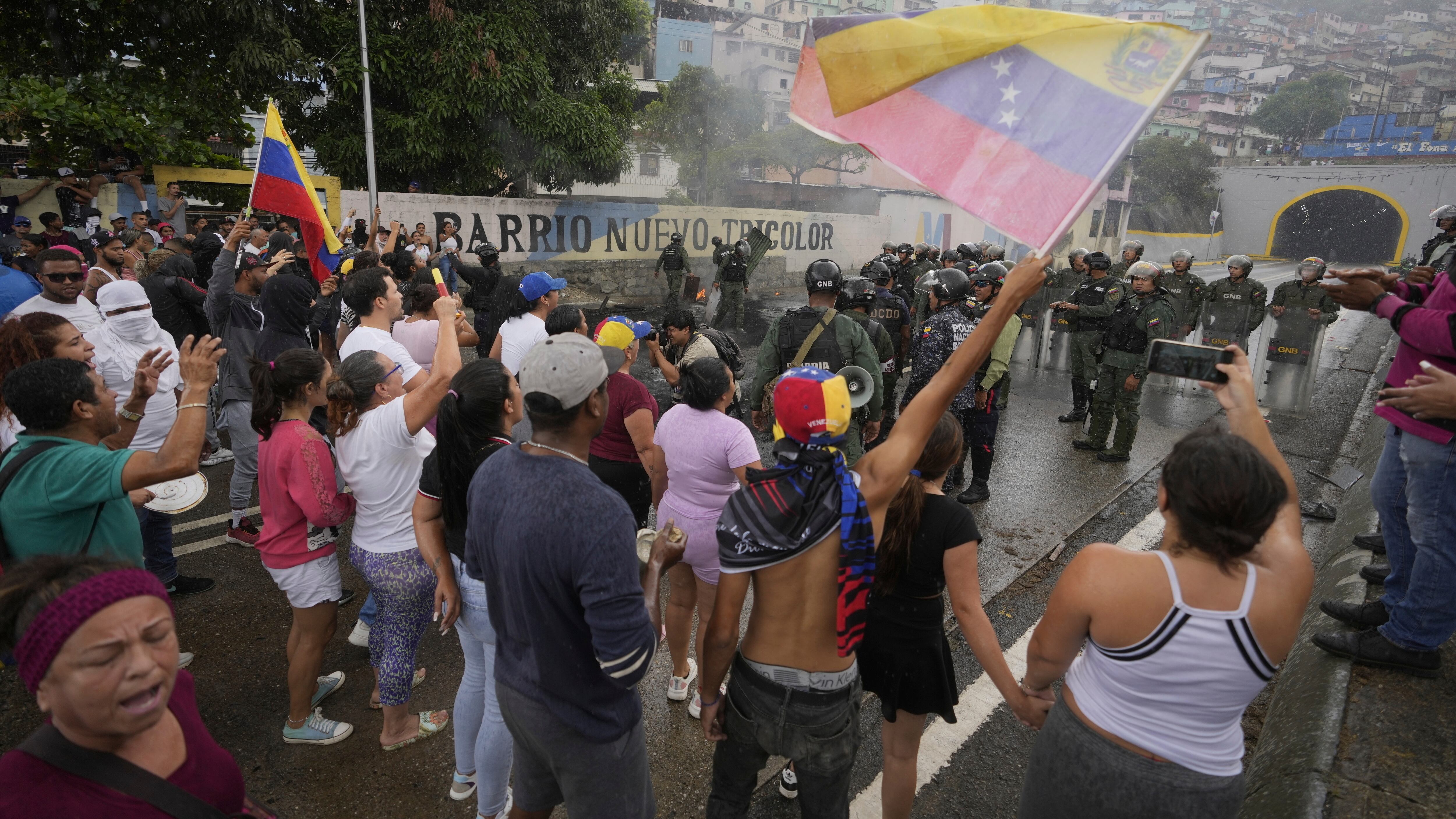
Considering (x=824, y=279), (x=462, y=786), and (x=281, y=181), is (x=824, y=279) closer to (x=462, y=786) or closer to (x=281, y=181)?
(x=462, y=786)

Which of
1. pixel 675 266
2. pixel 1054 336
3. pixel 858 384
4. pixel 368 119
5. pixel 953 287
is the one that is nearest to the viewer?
pixel 858 384

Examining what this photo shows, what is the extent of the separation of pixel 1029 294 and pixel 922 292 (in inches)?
286

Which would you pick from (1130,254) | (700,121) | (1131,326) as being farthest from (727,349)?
(700,121)

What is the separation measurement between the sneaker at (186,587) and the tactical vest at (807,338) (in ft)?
13.0

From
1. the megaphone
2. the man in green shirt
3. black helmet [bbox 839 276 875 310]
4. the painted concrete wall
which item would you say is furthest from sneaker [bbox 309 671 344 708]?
the painted concrete wall

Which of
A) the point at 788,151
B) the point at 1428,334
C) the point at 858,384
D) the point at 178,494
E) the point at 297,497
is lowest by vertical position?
the point at 178,494

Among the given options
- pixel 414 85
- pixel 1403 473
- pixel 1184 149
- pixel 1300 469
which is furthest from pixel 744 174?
pixel 1403 473

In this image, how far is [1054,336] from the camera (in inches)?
467

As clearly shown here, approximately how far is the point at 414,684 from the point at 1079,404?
8.02 metres

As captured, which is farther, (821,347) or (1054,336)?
(1054,336)

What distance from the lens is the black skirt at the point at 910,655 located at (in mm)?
2502

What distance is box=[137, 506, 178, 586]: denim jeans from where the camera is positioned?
4215mm

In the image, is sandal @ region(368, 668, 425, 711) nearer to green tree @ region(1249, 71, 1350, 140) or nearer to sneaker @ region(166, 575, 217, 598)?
sneaker @ region(166, 575, 217, 598)

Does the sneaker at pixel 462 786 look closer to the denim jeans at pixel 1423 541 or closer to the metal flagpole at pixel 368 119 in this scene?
the denim jeans at pixel 1423 541
